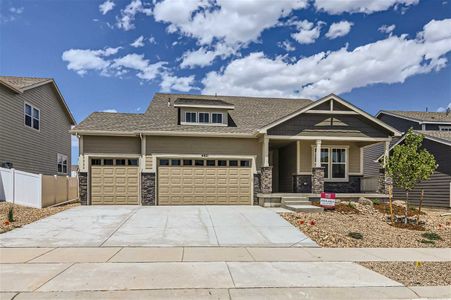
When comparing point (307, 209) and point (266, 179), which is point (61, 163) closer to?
point (266, 179)

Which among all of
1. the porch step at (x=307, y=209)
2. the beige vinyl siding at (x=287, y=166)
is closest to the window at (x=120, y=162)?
the porch step at (x=307, y=209)

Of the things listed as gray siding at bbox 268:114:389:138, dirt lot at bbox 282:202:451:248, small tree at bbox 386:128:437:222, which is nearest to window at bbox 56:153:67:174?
gray siding at bbox 268:114:389:138

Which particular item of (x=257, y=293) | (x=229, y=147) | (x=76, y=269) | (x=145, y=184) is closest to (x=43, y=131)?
(x=145, y=184)

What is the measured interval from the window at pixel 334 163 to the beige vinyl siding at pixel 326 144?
0.37 meters

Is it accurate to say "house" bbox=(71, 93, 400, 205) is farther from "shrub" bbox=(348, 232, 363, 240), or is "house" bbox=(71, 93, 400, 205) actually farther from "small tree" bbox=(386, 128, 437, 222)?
"shrub" bbox=(348, 232, 363, 240)

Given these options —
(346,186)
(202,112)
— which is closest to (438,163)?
(346,186)

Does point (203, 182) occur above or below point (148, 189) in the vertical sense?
above

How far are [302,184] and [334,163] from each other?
2384 mm

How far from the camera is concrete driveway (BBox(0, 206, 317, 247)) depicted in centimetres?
890

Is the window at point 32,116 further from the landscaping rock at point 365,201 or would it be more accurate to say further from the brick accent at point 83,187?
the landscaping rock at point 365,201

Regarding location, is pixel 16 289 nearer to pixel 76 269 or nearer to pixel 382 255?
pixel 76 269

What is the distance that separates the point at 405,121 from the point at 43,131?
27836 millimetres

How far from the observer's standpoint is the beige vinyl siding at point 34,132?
17594 millimetres

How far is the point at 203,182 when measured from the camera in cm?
1633
